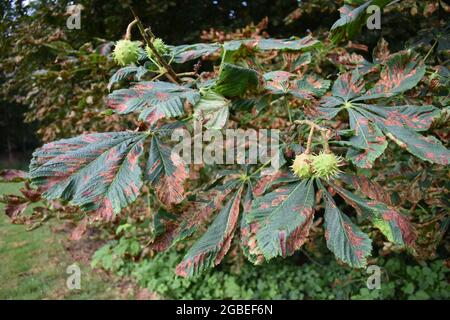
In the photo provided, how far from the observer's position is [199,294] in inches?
130

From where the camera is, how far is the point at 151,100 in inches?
34.8

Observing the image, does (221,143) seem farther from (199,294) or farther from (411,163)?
(199,294)

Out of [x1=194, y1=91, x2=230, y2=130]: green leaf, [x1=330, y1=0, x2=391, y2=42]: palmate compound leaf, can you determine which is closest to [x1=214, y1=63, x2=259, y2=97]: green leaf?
[x1=194, y1=91, x2=230, y2=130]: green leaf

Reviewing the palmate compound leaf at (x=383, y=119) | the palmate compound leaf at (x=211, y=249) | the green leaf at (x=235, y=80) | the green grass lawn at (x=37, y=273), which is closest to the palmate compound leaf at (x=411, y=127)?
the palmate compound leaf at (x=383, y=119)

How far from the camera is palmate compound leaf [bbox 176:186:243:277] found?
95 centimetres

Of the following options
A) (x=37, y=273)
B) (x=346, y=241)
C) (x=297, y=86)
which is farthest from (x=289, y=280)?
(x=346, y=241)

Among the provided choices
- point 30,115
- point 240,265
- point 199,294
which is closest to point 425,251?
point 240,265

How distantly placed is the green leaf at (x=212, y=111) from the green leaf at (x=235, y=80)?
3 cm

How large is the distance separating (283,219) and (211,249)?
0.23 metres

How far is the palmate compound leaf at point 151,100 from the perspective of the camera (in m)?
0.84

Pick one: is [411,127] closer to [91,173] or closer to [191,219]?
[191,219]

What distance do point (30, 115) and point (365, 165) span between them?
11.8 feet

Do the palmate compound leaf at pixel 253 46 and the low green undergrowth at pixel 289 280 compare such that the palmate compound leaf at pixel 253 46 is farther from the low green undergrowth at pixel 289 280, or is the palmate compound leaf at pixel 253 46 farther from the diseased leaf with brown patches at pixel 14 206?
the low green undergrowth at pixel 289 280

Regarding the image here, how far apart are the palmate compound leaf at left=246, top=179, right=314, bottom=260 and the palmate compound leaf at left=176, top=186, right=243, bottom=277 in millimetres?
152
